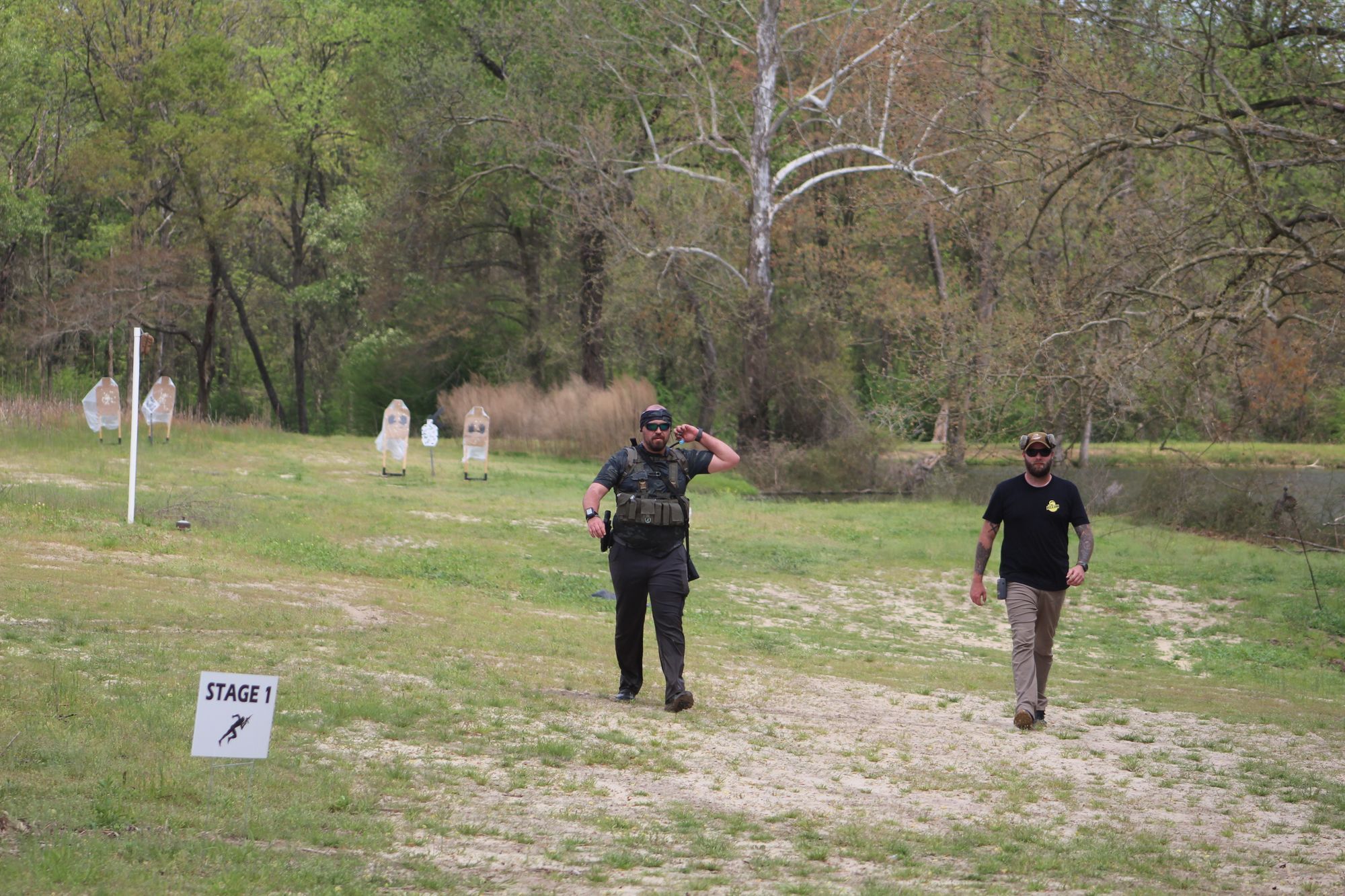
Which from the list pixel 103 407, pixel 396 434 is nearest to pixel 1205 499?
pixel 396 434

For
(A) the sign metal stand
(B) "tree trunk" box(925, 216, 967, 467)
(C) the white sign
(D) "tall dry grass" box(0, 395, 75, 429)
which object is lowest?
(A) the sign metal stand

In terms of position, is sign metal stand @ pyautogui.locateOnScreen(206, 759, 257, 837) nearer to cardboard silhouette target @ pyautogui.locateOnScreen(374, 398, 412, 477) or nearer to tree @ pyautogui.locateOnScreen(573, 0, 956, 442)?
cardboard silhouette target @ pyautogui.locateOnScreen(374, 398, 412, 477)

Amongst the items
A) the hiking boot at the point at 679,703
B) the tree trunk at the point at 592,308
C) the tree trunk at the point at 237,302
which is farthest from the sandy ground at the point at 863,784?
the tree trunk at the point at 237,302

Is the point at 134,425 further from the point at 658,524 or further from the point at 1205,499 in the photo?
the point at 1205,499

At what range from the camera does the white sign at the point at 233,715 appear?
672cm

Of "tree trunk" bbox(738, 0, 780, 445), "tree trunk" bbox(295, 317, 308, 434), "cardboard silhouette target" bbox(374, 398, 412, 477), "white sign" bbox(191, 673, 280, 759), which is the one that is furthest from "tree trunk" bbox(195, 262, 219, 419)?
"white sign" bbox(191, 673, 280, 759)

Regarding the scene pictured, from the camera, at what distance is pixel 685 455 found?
434 inches

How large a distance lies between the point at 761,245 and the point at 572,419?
23.0ft

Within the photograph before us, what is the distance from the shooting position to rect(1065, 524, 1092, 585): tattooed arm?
36.3 feet

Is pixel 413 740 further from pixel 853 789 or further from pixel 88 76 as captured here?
pixel 88 76

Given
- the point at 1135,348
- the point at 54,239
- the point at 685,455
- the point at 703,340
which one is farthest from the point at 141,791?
the point at 54,239

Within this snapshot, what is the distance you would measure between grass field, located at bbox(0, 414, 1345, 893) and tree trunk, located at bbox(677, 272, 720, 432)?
2255cm

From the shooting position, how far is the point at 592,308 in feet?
163

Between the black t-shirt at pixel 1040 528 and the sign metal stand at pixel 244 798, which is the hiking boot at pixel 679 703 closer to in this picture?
the black t-shirt at pixel 1040 528
